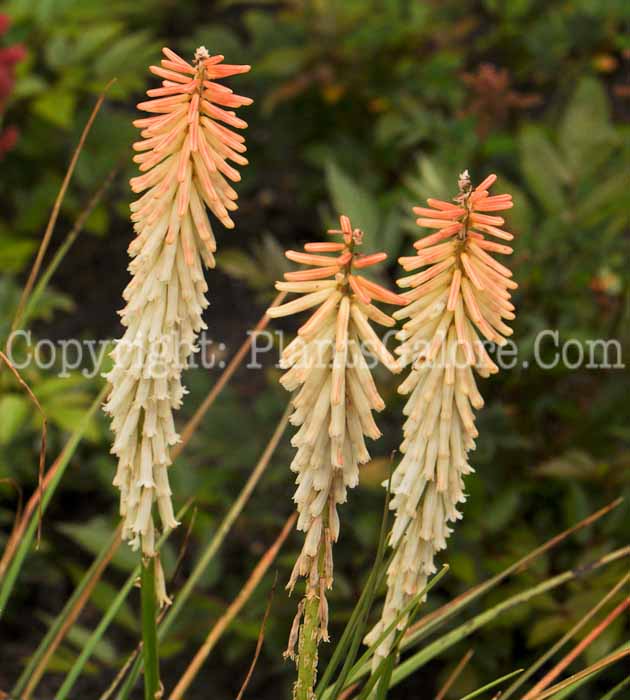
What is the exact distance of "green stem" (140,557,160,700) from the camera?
150cm

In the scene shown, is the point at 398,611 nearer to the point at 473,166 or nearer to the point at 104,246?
the point at 473,166

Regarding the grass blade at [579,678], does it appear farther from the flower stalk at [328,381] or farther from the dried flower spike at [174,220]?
the dried flower spike at [174,220]

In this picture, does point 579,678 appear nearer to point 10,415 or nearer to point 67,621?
point 67,621

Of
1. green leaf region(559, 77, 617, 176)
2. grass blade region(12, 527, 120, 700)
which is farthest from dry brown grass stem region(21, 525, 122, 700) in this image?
green leaf region(559, 77, 617, 176)

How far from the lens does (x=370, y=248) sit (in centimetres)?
352

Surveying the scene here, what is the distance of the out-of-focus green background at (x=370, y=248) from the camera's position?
10.5ft

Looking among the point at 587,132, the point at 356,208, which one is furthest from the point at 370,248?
the point at 587,132

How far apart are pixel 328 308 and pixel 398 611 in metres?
0.56

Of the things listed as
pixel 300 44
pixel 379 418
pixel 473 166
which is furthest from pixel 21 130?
pixel 379 418

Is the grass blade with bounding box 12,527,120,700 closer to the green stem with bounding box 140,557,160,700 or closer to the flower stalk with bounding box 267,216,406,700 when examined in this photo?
the green stem with bounding box 140,557,160,700

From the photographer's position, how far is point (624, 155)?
13.0ft

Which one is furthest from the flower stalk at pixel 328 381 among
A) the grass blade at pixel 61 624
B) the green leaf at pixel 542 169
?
the green leaf at pixel 542 169

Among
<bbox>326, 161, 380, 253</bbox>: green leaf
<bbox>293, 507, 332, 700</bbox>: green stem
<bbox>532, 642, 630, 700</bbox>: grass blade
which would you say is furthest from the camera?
<bbox>326, 161, 380, 253</bbox>: green leaf

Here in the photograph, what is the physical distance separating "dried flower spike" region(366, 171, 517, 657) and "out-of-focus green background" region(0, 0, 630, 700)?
1270 millimetres
